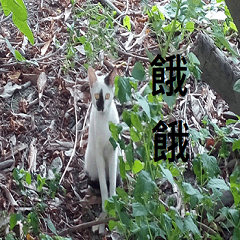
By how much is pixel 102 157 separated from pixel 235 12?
30.6 inches

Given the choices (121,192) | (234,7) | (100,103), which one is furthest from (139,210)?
(234,7)

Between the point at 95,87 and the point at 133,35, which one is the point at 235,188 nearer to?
the point at 95,87

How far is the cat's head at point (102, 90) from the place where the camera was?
1383 mm

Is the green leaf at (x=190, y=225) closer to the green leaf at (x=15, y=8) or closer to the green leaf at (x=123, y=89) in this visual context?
the green leaf at (x=123, y=89)

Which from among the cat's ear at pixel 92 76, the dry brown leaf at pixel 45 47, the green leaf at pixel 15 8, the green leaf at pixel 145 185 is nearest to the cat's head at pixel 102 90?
the cat's ear at pixel 92 76

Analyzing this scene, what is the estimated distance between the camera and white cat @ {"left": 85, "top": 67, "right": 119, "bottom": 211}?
1.39m

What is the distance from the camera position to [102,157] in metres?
1.50

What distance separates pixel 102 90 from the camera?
1.38 m

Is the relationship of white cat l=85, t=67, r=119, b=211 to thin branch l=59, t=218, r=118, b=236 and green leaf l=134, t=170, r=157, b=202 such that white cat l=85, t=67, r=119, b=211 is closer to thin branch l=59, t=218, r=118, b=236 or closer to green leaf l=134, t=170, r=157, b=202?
thin branch l=59, t=218, r=118, b=236

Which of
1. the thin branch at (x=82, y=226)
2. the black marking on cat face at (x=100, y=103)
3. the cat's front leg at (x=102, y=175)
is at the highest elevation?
the black marking on cat face at (x=100, y=103)

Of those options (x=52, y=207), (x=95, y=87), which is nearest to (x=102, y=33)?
(x=95, y=87)

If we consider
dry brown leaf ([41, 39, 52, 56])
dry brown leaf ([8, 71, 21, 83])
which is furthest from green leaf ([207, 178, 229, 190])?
dry brown leaf ([41, 39, 52, 56])

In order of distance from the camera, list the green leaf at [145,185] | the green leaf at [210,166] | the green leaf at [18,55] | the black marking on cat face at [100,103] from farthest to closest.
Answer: the green leaf at [18,55] < the black marking on cat face at [100,103] < the green leaf at [210,166] < the green leaf at [145,185]

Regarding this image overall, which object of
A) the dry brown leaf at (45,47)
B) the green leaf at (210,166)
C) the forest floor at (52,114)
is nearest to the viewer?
the green leaf at (210,166)
